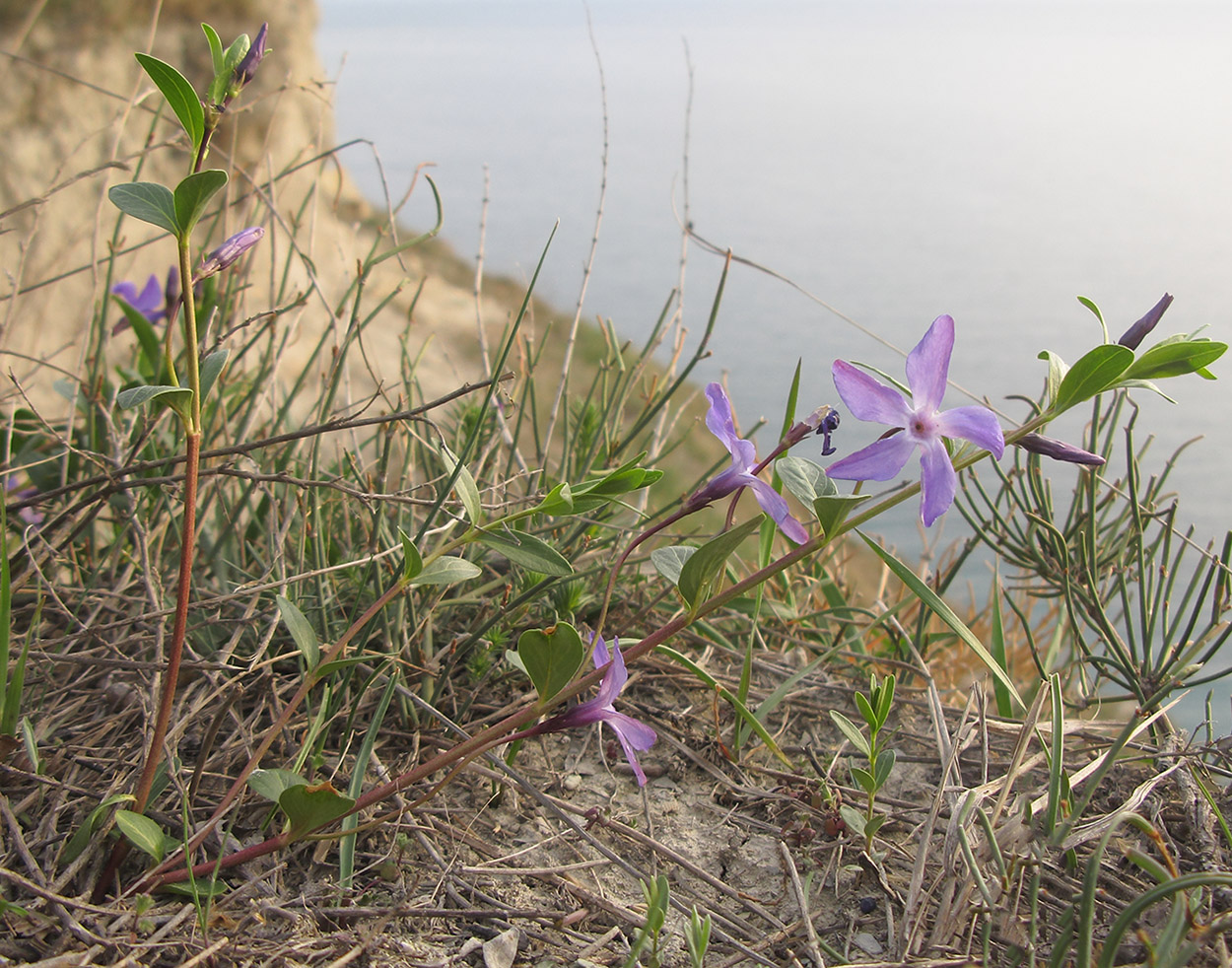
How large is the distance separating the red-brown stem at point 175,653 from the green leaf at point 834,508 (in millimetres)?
450

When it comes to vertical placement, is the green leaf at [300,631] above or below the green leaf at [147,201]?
below

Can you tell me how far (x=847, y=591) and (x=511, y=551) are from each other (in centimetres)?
84

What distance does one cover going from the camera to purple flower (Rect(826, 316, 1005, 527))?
→ 599 millimetres

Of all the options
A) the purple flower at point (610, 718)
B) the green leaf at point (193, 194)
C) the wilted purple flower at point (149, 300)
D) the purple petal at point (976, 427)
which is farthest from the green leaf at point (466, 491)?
the wilted purple flower at point (149, 300)

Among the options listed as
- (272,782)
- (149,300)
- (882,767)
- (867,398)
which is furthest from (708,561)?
(149,300)

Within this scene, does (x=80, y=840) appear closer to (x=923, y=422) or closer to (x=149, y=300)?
(x=923, y=422)

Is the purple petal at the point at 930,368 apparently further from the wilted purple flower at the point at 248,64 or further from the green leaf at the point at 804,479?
the wilted purple flower at the point at 248,64

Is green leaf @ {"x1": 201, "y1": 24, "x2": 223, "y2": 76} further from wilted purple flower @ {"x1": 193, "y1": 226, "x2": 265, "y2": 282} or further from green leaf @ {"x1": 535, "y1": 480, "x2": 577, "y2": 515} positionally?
green leaf @ {"x1": 535, "y1": 480, "x2": 577, "y2": 515}

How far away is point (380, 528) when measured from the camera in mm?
1083

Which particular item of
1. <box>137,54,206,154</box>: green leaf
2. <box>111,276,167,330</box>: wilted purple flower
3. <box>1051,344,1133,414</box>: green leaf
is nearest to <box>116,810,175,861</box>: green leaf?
<box>137,54,206,154</box>: green leaf

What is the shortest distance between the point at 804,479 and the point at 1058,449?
18 cm

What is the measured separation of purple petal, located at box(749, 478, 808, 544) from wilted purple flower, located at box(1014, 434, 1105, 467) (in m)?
0.17

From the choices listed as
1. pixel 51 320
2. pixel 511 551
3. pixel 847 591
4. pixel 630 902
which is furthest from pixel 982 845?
pixel 51 320

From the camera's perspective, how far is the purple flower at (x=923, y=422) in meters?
0.60
